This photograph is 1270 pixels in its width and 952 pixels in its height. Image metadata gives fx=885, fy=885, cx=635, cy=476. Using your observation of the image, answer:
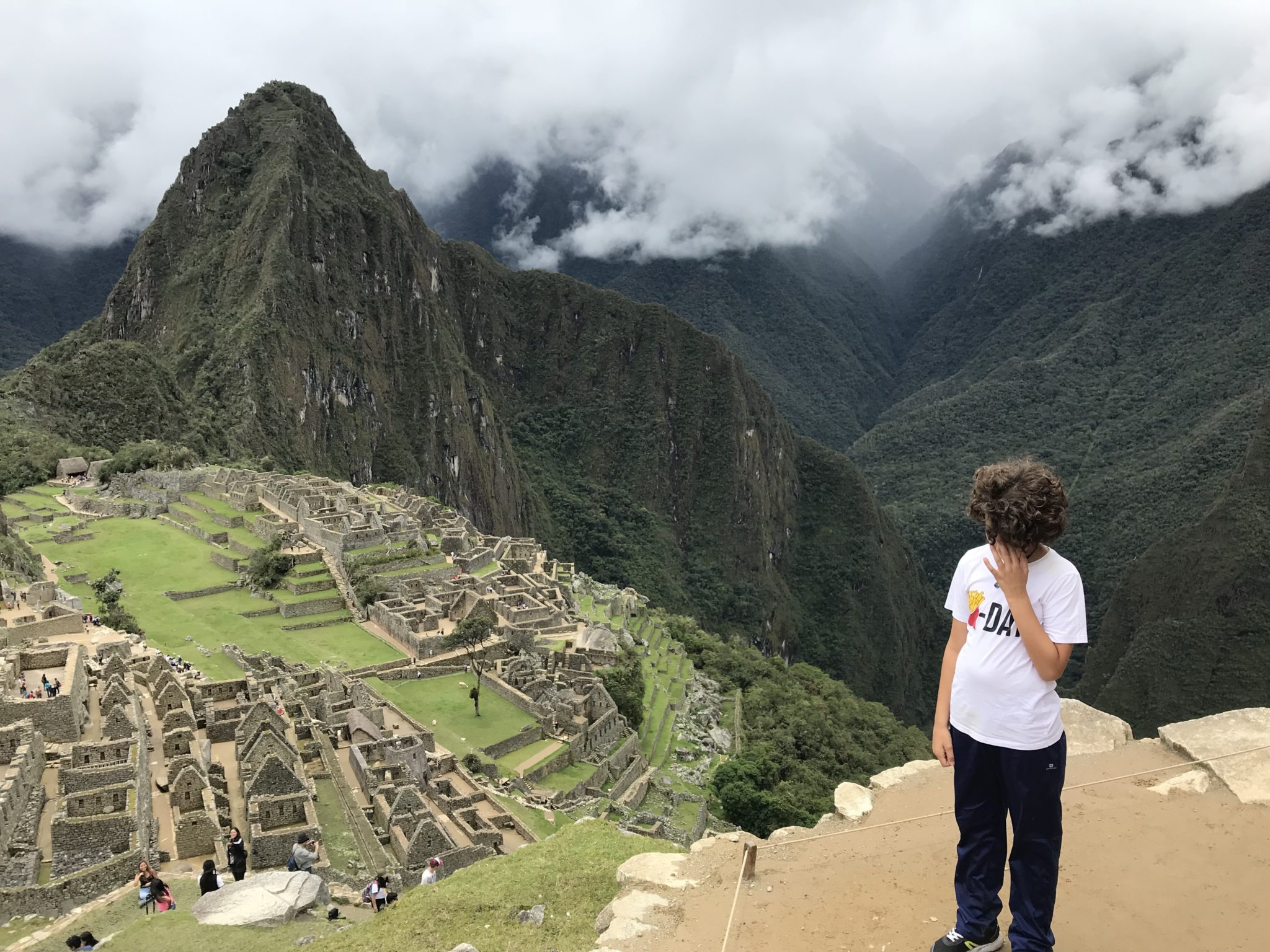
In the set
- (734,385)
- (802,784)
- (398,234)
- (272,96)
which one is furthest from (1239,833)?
(734,385)

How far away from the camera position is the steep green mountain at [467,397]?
9419cm

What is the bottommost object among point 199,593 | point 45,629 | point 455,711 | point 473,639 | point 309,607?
point 455,711

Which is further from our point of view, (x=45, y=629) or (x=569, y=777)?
(x=569, y=777)

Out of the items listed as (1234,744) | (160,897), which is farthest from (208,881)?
(1234,744)

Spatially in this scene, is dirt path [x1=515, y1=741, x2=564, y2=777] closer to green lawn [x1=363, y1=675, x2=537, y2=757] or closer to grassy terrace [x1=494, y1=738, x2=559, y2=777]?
grassy terrace [x1=494, y1=738, x2=559, y2=777]

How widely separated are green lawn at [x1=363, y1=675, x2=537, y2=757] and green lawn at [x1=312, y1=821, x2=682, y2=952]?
1385 cm

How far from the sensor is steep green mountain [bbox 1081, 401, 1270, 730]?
229ft

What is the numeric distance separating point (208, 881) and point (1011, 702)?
1064 centimetres

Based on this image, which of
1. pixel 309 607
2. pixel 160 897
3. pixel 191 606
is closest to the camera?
pixel 160 897

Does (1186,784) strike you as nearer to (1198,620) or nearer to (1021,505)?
(1021,505)

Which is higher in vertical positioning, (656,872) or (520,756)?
(656,872)

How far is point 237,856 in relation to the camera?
41.0 ft

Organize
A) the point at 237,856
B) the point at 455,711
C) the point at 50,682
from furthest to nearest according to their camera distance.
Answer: the point at 455,711 < the point at 50,682 < the point at 237,856

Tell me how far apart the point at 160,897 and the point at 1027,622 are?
10.9 m
